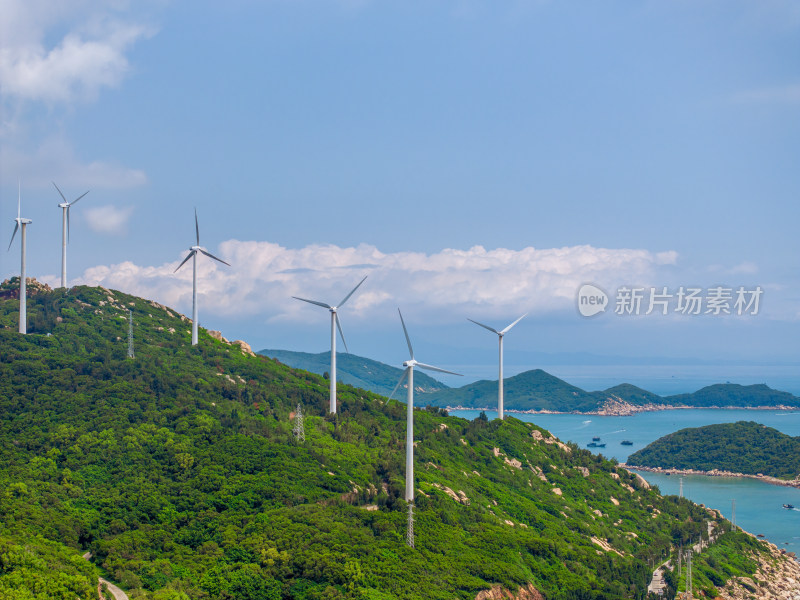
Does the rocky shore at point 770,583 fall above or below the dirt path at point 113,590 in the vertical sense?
below

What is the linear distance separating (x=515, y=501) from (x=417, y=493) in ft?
67.5

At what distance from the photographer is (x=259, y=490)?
240 ft

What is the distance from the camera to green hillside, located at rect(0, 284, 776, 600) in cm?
5847

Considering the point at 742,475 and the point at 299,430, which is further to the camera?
the point at 742,475

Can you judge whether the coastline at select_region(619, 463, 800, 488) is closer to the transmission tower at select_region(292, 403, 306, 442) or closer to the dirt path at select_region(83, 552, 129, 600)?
the transmission tower at select_region(292, 403, 306, 442)

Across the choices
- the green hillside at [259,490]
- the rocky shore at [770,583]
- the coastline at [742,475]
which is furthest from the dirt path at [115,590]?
the coastline at [742,475]

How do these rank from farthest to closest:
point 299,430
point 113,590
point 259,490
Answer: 1. point 299,430
2. point 259,490
3. point 113,590

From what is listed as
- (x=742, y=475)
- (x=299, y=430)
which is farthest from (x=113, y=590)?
(x=742, y=475)

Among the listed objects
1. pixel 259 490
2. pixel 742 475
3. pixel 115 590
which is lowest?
pixel 742 475

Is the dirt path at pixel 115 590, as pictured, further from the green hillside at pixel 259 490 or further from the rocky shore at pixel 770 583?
the rocky shore at pixel 770 583

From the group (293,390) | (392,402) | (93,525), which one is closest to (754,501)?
(392,402)

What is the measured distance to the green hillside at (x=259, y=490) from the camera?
58.5 metres

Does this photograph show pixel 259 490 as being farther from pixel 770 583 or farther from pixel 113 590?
pixel 770 583

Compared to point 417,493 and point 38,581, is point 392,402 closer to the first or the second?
point 417,493
